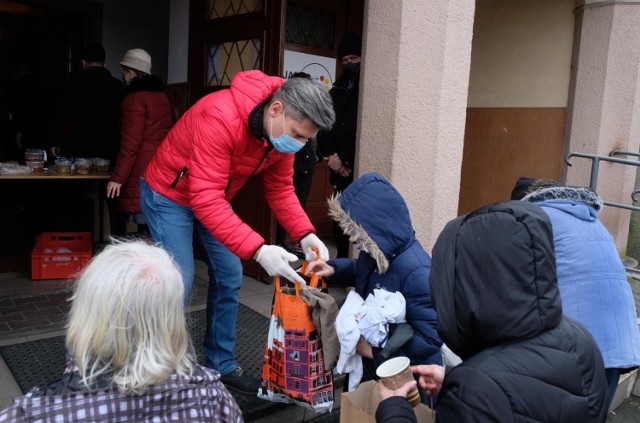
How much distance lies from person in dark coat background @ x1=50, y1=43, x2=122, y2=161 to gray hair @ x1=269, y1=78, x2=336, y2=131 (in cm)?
312

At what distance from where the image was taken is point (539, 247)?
5.06ft

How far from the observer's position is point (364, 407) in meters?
1.97

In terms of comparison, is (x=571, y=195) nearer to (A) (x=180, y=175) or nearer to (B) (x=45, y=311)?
(A) (x=180, y=175)

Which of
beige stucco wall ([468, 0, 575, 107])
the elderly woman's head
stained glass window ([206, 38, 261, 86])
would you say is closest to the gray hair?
the elderly woman's head

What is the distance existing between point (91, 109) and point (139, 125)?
78 cm

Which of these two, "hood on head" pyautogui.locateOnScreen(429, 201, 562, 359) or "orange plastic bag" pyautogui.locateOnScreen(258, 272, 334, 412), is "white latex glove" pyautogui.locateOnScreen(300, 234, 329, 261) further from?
"hood on head" pyautogui.locateOnScreen(429, 201, 562, 359)

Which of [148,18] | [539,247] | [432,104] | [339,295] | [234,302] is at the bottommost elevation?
[339,295]

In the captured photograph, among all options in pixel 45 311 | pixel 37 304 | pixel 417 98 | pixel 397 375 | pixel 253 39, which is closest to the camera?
pixel 397 375

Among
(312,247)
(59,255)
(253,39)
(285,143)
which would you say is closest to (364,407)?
(312,247)

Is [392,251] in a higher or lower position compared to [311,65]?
lower

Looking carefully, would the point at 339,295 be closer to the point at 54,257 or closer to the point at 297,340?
the point at 297,340

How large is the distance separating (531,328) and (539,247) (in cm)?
22

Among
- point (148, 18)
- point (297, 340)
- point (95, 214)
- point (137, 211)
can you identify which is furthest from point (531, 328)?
point (148, 18)

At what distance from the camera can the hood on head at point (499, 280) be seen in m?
1.53
